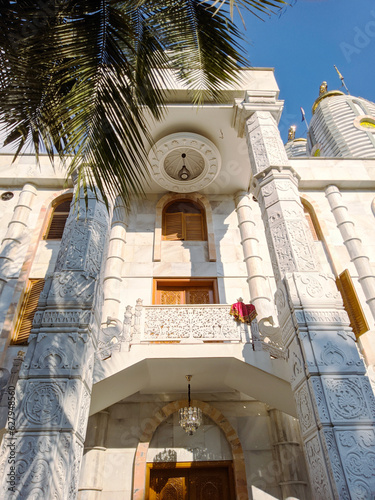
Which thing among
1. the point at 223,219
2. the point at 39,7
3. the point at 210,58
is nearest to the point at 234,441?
the point at 223,219

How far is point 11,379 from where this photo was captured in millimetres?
6793

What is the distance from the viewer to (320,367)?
470 cm

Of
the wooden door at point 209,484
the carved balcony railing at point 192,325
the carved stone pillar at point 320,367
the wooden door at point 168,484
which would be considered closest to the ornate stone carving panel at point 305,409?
the carved stone pillar at point 320,367

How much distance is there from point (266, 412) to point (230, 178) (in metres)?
7.04

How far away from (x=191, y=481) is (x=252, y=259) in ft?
19.1

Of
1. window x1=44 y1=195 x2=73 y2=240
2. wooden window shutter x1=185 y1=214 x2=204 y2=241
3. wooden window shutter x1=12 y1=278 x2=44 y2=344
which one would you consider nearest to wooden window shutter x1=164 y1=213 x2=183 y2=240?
wooden window shutter x1=185 y1=214 x2=204 y2=241

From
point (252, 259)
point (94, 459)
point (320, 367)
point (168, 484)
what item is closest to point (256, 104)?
point (252, 259)

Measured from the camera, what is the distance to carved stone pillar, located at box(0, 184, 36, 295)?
991cm

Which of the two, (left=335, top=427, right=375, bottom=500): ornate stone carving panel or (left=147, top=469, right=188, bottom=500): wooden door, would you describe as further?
(left=147, top=469, right=188, bottom=500): wooden door

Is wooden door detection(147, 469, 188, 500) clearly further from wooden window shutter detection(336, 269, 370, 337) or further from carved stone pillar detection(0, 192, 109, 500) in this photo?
wooden window shutter detection(336, 269, 370, 337)

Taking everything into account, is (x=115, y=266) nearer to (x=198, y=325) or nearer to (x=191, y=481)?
(x=198, y=325)

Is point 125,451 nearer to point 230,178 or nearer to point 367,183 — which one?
point 230,178

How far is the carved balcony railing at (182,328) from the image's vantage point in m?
7.12

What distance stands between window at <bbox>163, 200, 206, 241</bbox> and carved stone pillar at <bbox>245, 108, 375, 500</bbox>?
4871 mm
